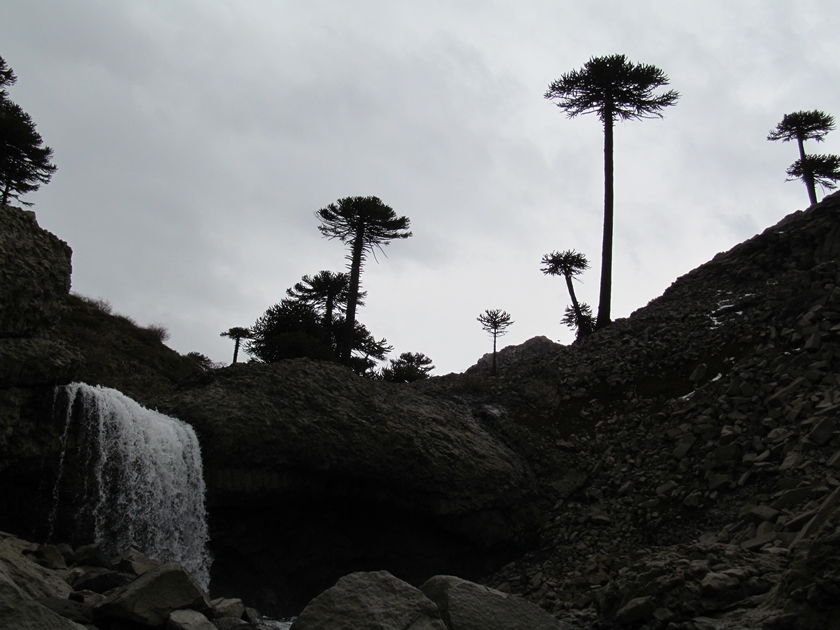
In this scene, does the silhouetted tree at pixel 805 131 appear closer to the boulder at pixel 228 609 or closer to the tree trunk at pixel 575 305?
the tree trunk at pixel 575 305

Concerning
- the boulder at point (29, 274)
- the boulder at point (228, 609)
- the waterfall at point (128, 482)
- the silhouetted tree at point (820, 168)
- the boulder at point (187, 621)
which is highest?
the silhouetted tree at point (820, 168)

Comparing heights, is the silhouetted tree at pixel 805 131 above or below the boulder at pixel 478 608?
above

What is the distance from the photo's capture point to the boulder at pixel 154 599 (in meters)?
6.84

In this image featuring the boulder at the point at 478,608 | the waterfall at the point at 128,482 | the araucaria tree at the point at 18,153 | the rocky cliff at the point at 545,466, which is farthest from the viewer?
the araucaria tree at the point at 18,153

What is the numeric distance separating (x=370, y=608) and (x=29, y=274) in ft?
33.0

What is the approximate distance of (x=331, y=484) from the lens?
14.7 metres

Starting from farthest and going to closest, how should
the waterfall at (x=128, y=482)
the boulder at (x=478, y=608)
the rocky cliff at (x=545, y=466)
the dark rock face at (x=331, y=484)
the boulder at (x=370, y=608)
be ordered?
the dark rock face at (x=331, y=484) < the rocky cliff at (x=545, y=466) < the waterfall at (x=128, y=482) < the boulder at (x=478, y=608) < the boulder at (x=370, y=608)

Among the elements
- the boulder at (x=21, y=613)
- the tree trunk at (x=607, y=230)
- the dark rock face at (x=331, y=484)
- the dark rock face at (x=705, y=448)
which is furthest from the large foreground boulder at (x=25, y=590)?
the tree trunk at (x=607, y=230)

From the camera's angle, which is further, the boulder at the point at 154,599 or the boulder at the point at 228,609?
the boulder at the point at 228,609

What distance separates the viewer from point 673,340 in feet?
64.3

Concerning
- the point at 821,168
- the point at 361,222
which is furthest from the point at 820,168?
the point at 361,222

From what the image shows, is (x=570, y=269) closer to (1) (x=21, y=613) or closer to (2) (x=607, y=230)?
(2) (x=607, y=230)

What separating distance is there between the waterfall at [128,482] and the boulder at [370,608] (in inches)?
266

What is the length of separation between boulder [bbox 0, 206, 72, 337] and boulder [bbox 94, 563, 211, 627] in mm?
6956
